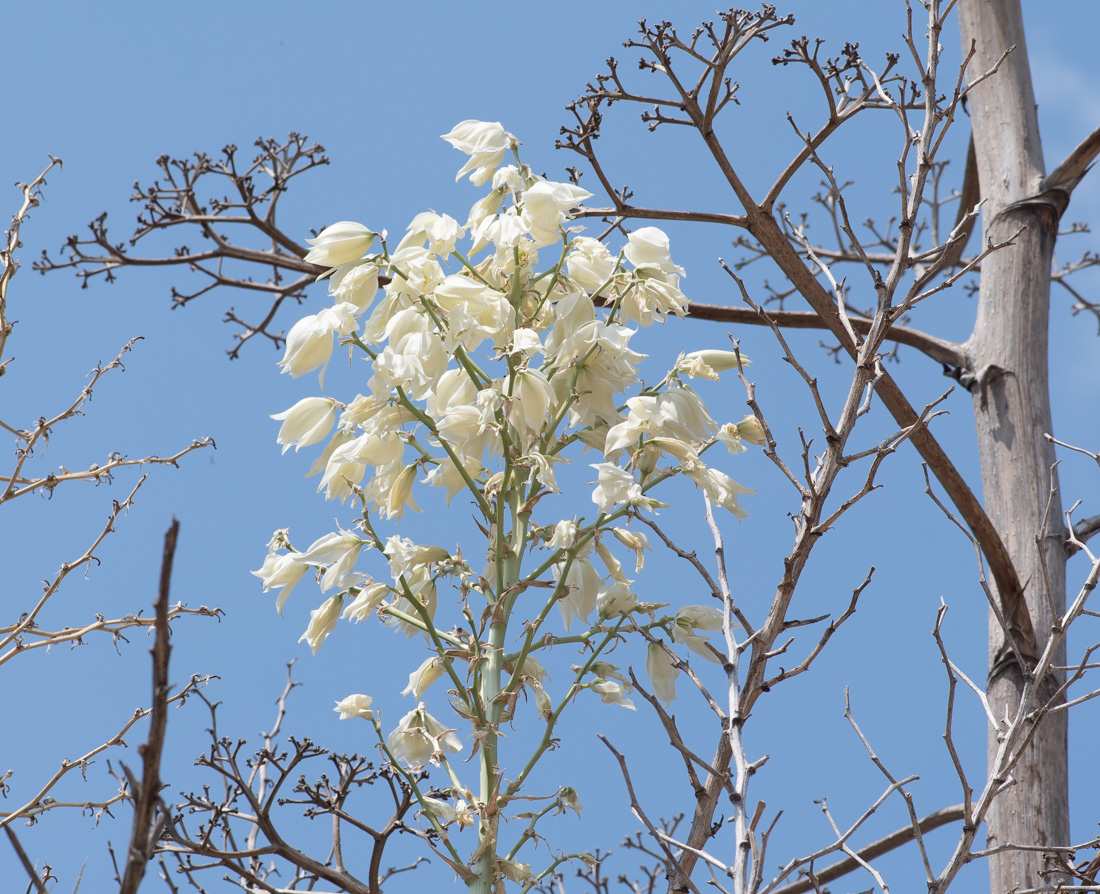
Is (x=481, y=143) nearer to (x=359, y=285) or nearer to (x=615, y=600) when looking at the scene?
(x=359, y=285)

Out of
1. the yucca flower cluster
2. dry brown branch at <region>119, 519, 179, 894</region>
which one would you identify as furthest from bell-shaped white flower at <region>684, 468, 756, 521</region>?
dry brown branch at <region>119, 519, 179, 894</region>

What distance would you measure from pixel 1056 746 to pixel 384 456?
2252 mm

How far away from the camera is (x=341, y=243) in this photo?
1817 mm

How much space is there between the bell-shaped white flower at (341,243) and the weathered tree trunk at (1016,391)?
6.87ft

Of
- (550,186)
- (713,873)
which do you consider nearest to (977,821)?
(713,873)

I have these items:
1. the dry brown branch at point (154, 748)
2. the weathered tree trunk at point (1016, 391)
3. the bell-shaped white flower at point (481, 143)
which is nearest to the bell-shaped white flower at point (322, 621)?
the bell-shaped white flower at point (481, 143)

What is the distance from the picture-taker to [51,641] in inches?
94.4

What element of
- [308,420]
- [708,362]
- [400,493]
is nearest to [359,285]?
[308,420]

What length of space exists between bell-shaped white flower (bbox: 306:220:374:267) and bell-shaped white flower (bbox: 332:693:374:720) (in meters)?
0.72

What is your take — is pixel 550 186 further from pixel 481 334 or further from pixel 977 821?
pixel 977 821

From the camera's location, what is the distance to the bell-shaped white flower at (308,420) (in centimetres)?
181

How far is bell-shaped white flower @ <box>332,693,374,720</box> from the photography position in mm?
1742

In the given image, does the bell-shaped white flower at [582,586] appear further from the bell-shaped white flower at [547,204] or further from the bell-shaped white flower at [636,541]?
the bell-shaped white flower at [547,204]

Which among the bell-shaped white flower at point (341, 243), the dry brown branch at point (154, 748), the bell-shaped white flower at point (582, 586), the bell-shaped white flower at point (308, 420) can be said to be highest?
the bell-shaped white flower at point (341, 243)
